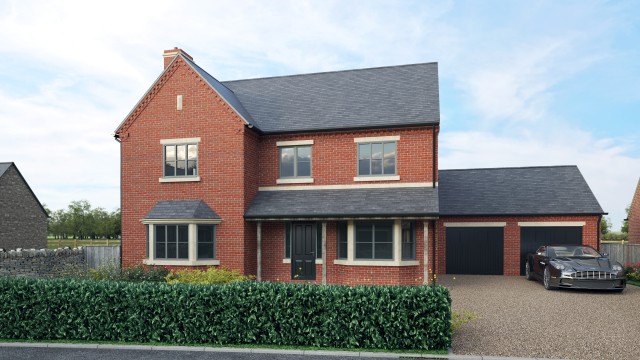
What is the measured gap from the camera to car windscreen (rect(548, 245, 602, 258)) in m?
16.0

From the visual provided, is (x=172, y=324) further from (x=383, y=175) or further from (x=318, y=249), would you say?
(x=383, y=175)

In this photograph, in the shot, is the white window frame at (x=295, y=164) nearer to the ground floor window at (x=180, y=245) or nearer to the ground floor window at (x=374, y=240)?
the ground floor window at (x=374, y=240)

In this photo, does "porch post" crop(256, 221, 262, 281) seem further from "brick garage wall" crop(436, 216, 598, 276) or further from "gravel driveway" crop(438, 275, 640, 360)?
"brick garage wall" crop(436, 216, 598, 276)

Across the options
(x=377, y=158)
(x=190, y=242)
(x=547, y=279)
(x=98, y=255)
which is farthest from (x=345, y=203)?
(x=98, y=255)

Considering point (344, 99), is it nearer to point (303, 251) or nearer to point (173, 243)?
point (303, 251)

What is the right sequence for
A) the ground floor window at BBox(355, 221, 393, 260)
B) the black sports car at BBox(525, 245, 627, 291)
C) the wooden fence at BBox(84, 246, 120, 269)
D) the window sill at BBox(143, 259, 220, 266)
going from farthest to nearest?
the wooden fence at BBox(84, 246, 120, 269)
the window sill at BBox(143, 259, 220, 266)
the ground floor window at BBox(355, 221, 393, 260)
the black sports car at BBox(525, 245, 627, 291)

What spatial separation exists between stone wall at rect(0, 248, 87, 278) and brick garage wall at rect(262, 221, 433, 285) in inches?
332

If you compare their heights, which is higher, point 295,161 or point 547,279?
point 295,161

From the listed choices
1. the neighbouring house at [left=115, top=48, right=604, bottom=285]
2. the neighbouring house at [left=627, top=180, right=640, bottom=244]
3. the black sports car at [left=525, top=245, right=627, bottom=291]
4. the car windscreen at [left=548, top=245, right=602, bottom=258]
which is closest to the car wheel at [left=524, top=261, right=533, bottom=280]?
the black sports car at [left=525, top=245, right=627, bottom=291]

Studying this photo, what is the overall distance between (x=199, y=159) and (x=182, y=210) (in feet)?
7.00

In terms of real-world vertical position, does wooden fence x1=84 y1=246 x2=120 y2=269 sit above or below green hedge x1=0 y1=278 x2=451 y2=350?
below

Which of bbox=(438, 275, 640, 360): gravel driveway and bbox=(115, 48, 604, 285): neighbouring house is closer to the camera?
bbox=(438, 275, 640, 360): gravel driveway

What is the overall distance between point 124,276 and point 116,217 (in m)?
55.9

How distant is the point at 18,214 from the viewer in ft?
104
